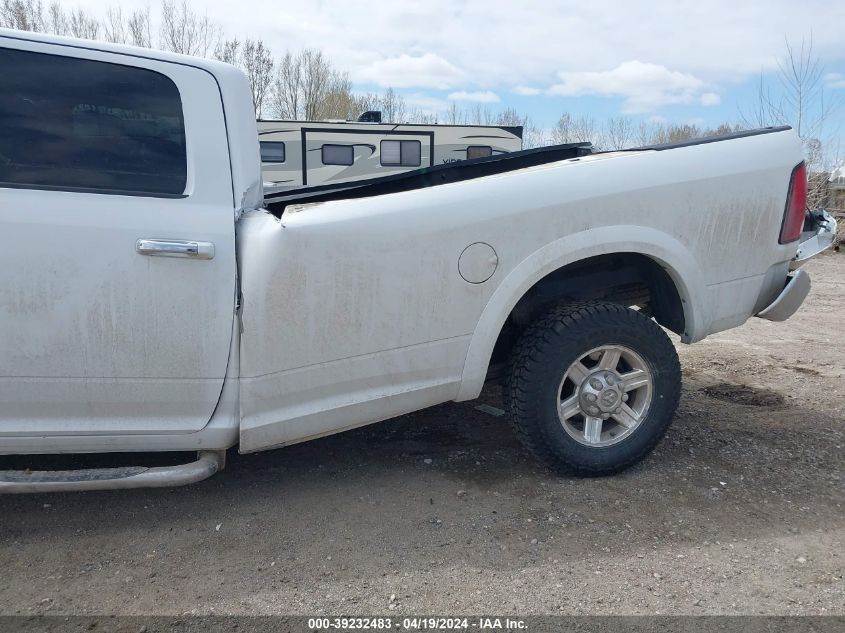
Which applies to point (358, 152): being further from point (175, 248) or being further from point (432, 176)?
point (175, 248)

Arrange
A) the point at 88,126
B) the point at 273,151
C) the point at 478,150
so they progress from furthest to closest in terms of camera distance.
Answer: the point at 478,150 < the point at 273,151 < the point at 88,126

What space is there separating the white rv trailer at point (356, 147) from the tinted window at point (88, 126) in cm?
951

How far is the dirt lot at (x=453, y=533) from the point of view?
7.67 ft

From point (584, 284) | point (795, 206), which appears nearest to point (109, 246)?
point (584, 284)

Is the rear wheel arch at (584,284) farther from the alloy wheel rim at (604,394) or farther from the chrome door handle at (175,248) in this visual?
the chrome door handle at (175,248)

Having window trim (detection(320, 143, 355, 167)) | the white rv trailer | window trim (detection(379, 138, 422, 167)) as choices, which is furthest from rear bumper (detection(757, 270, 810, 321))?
window trim (detection(320, 143, 355, 167))

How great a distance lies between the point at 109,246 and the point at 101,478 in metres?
0.91

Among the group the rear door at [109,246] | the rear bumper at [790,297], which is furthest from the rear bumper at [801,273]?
the rear door at [109,246]

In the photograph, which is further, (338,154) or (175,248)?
(338,154)

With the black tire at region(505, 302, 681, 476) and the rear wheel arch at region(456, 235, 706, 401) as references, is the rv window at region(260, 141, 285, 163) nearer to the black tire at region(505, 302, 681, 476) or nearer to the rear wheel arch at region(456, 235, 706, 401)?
the rear wheel arch at region(456, 235, 706, 401)

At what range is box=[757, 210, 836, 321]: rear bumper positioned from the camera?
3.29 metres

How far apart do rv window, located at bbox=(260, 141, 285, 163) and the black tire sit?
9.94 metres

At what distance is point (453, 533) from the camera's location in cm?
274

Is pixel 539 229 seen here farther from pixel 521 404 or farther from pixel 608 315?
pixel 521 404
